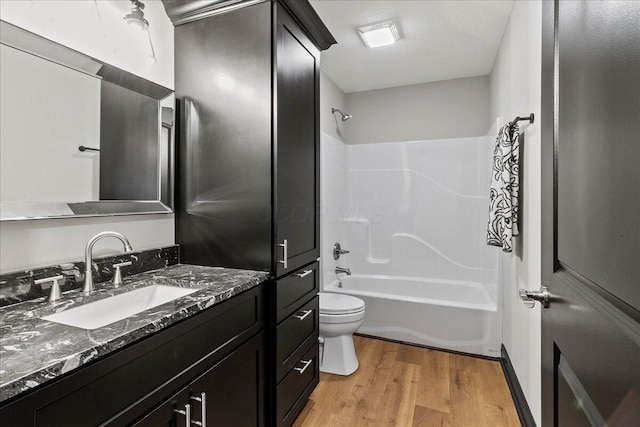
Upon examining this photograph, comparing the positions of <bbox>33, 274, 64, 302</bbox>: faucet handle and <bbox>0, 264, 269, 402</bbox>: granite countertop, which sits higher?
<bbox>33, 274, 64, 302</bbox>: faucet handle

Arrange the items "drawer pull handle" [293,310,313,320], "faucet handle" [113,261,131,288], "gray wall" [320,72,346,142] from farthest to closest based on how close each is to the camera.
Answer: "gray wall" [320,72,346,142] < "drawer pull handle" [293,310,313,320] < "faucet handle" [113,261,131,288]

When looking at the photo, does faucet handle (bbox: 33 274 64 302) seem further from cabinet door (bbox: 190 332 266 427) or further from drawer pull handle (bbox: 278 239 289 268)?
drawer pull handle (bbox: 278 239 289 268)

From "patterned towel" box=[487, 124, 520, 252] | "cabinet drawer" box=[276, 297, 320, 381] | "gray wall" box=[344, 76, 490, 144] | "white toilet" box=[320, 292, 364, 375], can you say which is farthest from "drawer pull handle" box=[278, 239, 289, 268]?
"gray wall" box=[344, 76, 490, 144]

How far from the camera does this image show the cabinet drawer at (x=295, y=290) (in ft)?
5.34

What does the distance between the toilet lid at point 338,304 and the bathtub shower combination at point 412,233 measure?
37cm

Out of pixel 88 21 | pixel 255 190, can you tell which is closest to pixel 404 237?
pixel 255 190

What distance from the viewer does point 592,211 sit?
614mm

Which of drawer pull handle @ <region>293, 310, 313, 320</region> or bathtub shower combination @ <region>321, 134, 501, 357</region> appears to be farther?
bathtub shower combination @ <region>321, 134, 501, 357</region>

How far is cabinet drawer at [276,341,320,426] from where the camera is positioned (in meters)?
1.66

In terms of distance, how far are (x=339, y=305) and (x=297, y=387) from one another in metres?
0.76

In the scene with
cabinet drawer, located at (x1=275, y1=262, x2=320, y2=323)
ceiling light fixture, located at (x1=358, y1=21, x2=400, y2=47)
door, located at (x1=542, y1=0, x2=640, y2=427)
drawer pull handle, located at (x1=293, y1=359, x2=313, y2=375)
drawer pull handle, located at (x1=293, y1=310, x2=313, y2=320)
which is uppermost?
ceiling light fixture, located at (x1=358, y1=21, x2=400, y2=47)

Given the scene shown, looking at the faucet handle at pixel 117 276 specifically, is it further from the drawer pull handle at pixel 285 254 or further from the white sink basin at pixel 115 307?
the drawer pull handle at pixel 285 254

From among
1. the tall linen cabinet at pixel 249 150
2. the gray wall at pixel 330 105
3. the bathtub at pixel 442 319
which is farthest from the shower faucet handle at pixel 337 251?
the tall linen cabinet at pixel 249 150

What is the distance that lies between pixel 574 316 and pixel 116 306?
4.56 ft
